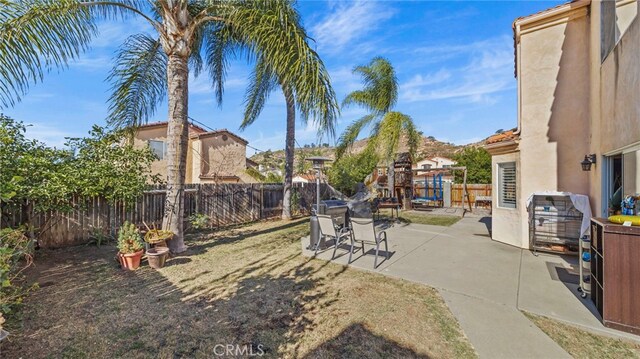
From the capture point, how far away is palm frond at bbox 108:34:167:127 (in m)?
7.14

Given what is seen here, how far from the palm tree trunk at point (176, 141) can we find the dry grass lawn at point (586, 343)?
22.6 feet

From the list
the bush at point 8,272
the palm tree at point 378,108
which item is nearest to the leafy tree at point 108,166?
the bush at point 8,272

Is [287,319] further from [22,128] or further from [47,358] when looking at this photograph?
[22,128]

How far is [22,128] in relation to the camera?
5.71 m

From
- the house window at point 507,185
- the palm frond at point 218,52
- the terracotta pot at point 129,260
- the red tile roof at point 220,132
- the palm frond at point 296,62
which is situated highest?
the palm frond at point 218,52

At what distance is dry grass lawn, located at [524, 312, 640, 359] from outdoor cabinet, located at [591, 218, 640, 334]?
0.24 m

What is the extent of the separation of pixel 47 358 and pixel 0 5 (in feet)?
16.0

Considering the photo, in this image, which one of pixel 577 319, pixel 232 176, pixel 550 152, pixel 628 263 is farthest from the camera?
pixel 232 176

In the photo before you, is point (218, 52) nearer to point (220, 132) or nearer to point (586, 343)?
point (586, 343)

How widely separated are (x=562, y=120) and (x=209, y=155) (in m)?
18.9

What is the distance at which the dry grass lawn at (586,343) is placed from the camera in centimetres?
269

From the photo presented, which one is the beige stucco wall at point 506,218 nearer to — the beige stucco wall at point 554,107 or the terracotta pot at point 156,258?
the beige stucco wall at point 554,107

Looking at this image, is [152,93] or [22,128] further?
[152,93]

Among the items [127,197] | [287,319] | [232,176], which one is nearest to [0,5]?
[127,197]
